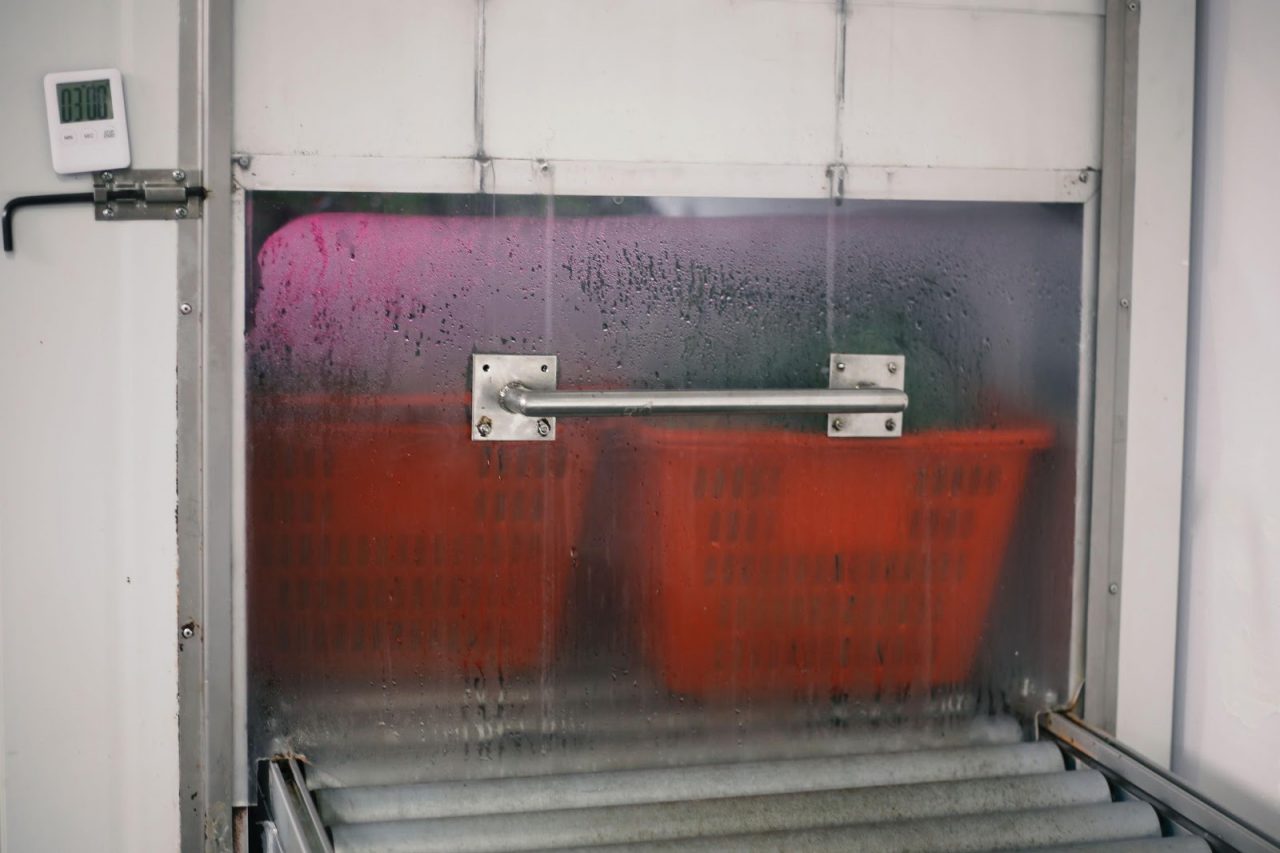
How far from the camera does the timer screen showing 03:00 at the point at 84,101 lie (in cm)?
145

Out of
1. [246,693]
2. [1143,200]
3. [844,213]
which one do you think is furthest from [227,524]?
[1143,200]

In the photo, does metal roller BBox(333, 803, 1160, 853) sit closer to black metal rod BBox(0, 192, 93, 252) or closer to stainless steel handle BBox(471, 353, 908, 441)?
stainless steel handle BBox(471, 353, 908, 441)

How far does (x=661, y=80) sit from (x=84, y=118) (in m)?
0.77

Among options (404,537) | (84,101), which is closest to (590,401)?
(404,537)

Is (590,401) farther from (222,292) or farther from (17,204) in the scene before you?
(17,204)

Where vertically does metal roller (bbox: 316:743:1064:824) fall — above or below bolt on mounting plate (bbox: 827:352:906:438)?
below

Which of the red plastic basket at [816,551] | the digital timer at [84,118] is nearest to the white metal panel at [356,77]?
the digital timer at [84,118]

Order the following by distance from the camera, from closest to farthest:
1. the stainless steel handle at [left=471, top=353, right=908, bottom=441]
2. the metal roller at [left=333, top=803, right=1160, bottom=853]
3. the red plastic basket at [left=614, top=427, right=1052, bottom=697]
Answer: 1. the metal roller at [left=333, top=803, right=1160, bottom=853]
2. the stainless steel handle at [left=471, top=353, right=908, bottom=441]
3. the red plastic basket at [left=614, top=427, right=1052, bottom=697]

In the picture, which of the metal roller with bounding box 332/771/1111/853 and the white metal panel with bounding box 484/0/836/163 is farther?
the white metal panel with bounding box 484/0/836/163

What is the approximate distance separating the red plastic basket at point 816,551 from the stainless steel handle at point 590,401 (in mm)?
91

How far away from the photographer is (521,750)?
1653 mm

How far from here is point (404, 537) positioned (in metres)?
1.59

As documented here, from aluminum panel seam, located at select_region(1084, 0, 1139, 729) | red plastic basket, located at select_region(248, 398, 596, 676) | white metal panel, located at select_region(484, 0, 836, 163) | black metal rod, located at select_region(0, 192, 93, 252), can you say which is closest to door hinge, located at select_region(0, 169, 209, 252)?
black metal rod, located at select_region(0, 192, 93, 252)

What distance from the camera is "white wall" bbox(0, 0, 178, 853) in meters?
1.48
